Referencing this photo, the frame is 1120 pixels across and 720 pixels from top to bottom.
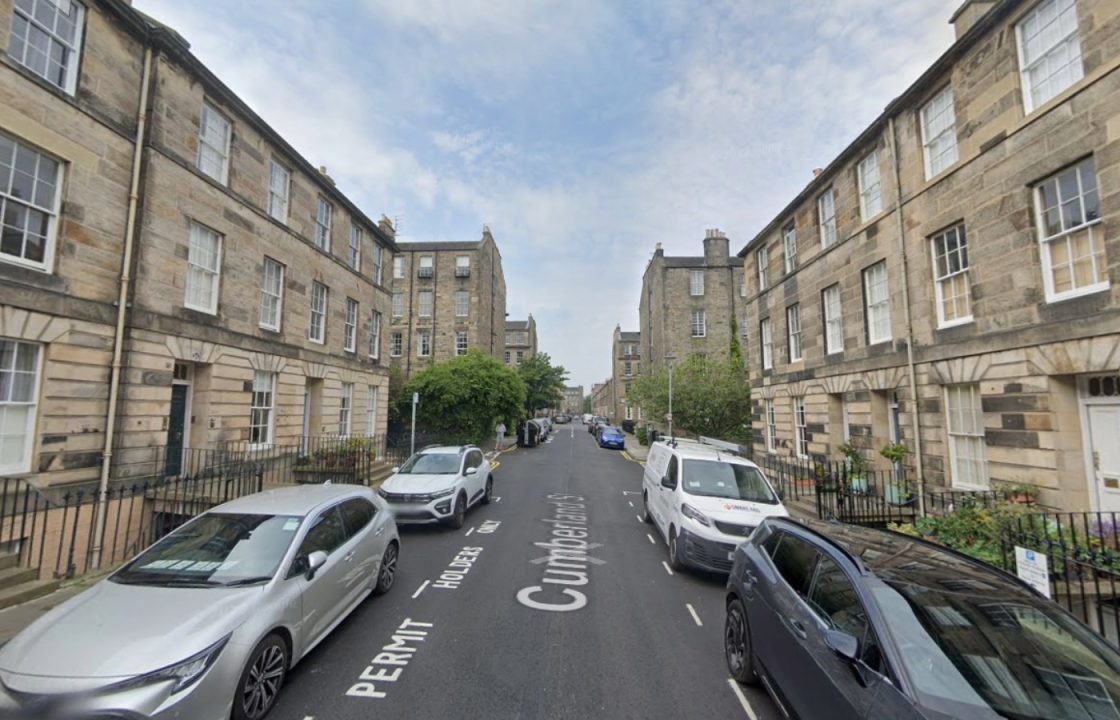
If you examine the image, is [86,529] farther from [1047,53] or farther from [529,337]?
[529,337]

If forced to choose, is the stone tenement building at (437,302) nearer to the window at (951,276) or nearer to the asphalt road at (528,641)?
the asphalt road at (528,641)

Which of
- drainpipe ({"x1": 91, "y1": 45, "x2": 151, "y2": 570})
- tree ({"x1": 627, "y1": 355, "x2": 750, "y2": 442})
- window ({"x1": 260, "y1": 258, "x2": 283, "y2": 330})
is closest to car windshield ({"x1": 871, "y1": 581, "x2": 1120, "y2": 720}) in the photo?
drainpipe ({"x1": 91, "y1": 45, "x2": 151, "y2": 570})

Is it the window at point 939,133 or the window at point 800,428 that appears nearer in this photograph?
the window at point 939,133

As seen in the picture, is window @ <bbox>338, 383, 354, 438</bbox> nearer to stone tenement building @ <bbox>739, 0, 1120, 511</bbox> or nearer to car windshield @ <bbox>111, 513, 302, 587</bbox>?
car windshield @ <bbox>111, 513, 302, 587</bbox>

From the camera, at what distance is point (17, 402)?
741cm

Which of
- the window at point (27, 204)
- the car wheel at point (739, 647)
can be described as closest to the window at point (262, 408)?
the window at point (27, 204)

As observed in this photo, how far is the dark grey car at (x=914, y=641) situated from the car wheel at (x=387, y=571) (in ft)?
15.8

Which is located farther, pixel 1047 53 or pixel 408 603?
pixel 1047 53

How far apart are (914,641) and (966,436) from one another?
30.0ft

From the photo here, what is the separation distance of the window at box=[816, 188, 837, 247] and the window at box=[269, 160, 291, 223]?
1655cm

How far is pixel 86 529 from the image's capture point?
8008 millimetres

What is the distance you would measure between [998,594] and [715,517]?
4320 millimetres

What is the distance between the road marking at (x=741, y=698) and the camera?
163 inches

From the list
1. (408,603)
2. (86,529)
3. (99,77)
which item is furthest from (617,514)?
(99,77)
